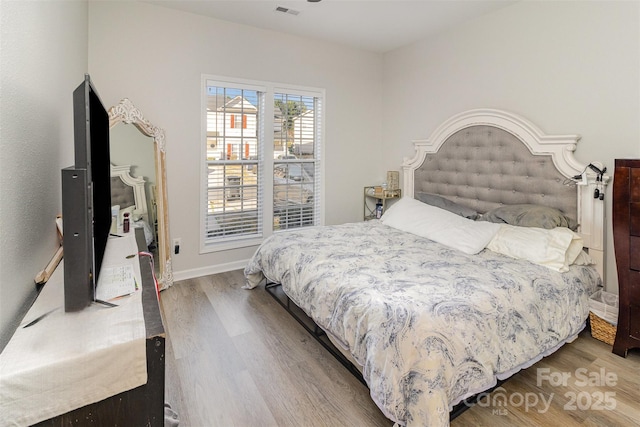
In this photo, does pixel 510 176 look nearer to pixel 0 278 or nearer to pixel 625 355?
pixel 625 355

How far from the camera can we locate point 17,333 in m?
0.95

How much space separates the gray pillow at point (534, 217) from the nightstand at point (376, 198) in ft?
5.01

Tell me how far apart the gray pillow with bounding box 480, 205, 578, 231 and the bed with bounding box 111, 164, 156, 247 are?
10.2 feet

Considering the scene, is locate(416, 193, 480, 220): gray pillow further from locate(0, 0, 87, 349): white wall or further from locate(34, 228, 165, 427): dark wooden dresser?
locate(0, 0, 87, 349): white wall

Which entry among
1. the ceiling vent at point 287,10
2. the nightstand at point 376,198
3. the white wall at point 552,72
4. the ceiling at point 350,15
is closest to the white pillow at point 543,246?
the white wall at point 552,72

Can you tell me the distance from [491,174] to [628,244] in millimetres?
1296

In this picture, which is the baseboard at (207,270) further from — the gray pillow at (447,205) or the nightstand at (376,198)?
the gray pillow at (447,205)

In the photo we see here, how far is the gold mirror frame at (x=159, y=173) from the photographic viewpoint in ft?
9.91

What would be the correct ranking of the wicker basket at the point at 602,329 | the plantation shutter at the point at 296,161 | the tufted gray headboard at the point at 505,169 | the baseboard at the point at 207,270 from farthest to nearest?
the plantation shutter at the point at 296,161 < the baseboard at the point at 207,270 < the tufted gray headboard at the point at 505,169 < the wicker basket at the point at 602,329

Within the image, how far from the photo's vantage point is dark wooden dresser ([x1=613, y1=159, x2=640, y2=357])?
2.09m

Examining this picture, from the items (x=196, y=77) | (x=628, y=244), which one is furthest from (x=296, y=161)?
(x=628, y=244)

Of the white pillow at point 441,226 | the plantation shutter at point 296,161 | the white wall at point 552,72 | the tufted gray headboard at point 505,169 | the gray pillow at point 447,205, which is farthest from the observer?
the plantation shutter at point 296,161

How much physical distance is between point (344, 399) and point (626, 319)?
1.89 metres

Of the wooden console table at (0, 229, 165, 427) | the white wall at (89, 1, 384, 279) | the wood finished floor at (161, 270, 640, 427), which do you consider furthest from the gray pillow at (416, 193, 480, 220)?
the wooden console table at (0, 229, 165, 427)
